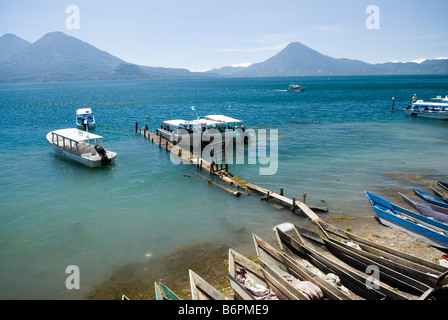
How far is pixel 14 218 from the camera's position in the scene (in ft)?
68.5

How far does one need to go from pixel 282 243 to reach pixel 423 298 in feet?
20.6

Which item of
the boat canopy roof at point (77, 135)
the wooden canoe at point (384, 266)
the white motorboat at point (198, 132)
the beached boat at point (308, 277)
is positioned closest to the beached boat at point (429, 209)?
the wooden canoe at point (384, 266)


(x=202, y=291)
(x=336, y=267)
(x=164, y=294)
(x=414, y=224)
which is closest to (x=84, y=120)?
(x=164, y=294)

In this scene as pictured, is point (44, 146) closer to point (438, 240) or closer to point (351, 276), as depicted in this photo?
point (351, 276)

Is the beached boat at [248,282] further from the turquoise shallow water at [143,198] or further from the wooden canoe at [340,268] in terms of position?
the turquoise shallow water at [143,198]

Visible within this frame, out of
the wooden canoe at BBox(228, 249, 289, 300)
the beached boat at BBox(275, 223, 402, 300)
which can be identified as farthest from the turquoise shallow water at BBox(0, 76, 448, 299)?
the wooden canoe at BBox(228, 249, 289, 300)

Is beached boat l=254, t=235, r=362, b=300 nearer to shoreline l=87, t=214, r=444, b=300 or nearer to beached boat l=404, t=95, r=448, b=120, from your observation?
shoreline l=87, t=214, r=444, b=300

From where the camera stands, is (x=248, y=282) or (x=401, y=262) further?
(x=401, y=262)

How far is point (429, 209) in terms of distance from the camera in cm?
1895

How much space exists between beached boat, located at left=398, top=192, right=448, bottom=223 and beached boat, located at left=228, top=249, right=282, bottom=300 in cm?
1382

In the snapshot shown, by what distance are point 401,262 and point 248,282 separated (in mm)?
7445

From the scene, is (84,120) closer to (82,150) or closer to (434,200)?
(82,150)

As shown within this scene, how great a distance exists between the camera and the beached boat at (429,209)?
58.9ft
